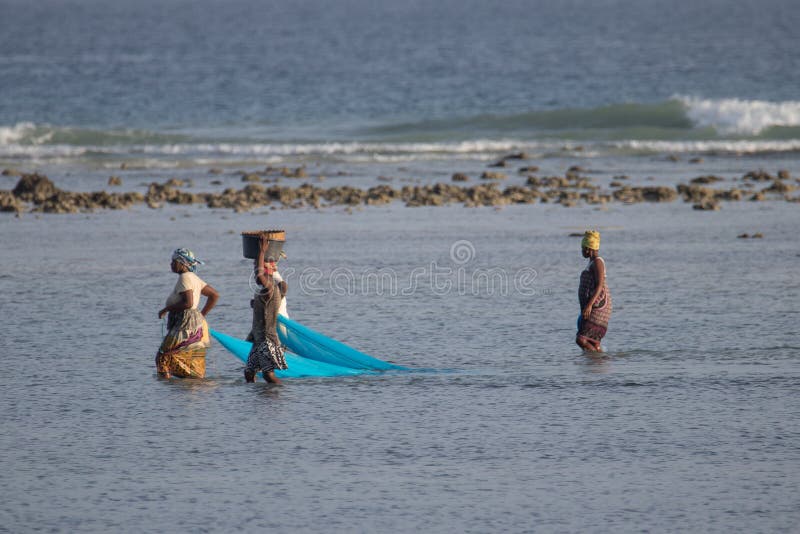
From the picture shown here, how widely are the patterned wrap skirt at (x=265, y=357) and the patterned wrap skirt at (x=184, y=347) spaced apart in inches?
22.3

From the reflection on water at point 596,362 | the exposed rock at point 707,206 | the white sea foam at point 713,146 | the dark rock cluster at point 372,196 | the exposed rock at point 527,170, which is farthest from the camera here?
the white sea foam at point 713,146

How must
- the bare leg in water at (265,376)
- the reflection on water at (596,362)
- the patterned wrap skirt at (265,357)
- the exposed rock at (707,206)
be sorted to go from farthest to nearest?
the exposed rock at (707,206) < the reflection on water at (596,362) < the bare leg in water at (265,376) < the patterned wrap skirt at (265,357)

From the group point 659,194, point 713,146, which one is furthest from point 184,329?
point 713,146

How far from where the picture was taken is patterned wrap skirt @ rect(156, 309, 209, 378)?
1216cm

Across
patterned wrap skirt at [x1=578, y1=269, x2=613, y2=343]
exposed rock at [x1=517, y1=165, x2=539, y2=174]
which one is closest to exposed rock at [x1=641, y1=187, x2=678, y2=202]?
exposed rock at [x1=517, y1=165, x2=539, y2=174]

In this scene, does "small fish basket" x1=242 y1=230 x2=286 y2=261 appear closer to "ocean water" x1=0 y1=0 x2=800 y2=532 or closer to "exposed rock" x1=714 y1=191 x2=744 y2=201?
"ocean water" x1=0 y1=0 x2=800 y2=532

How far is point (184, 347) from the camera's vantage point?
12164 mm

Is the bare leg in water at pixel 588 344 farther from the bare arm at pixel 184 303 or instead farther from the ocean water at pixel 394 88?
the ocean water at pixel 394 88

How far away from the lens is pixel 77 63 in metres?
101

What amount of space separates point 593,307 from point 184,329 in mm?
4000

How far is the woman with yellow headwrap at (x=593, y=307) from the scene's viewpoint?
1320 cm

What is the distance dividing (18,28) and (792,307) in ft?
473

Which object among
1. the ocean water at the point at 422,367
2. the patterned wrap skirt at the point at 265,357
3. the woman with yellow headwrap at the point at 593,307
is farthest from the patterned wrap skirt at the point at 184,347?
the woman with yellow headwrap at the point at 593,307

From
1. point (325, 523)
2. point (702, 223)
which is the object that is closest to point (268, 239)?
point (325, 523)
